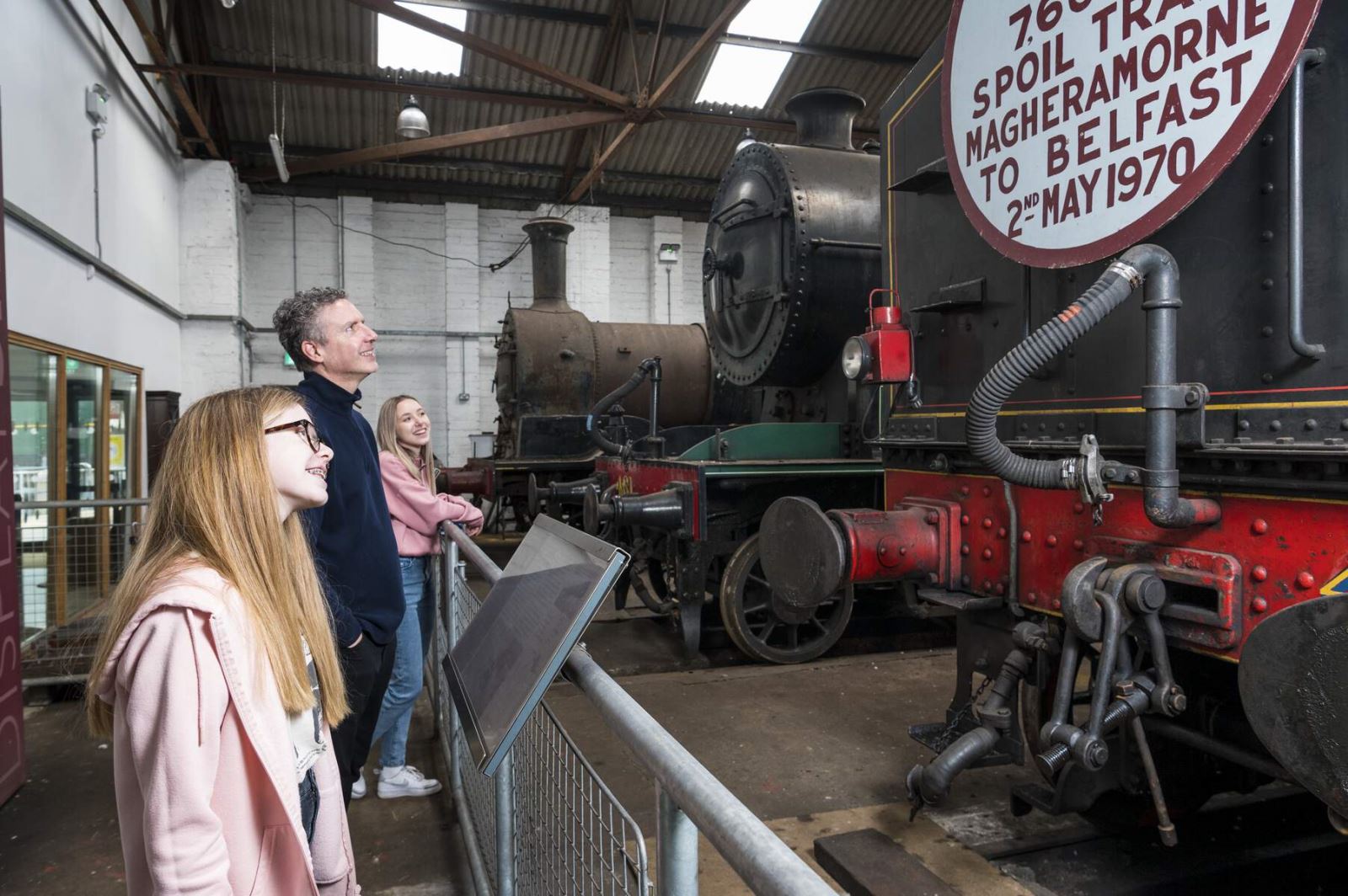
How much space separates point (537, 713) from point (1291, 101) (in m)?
1.84

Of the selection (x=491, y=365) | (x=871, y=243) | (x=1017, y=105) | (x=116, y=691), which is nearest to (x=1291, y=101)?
(x=1017, y=105)

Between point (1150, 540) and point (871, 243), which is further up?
point (871, 243)

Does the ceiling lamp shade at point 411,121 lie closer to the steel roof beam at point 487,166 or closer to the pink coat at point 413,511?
the steel roof beam at point 487,166

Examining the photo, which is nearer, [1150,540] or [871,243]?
[1150,540]

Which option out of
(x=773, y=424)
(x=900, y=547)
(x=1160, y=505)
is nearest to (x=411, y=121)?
(x=773, y=424)

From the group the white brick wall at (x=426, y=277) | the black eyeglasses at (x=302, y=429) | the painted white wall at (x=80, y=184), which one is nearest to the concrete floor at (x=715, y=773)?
the black eyeglasses at (x=302, y=429)

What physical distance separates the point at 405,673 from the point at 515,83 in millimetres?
9852

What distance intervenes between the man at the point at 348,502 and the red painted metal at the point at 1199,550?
1671mm

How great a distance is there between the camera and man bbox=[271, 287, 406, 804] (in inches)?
84.0

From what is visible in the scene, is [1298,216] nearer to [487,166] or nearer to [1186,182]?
[1186,182]

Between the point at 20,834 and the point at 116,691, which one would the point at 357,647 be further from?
the point at 20,834

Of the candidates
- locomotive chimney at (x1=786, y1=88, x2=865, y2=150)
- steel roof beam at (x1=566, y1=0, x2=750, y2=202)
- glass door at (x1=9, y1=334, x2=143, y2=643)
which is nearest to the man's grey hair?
glass door at (x1=9, y1=334, x2=143, y2=643)

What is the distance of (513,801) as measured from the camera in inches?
70.7

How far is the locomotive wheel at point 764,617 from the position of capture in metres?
4.74
